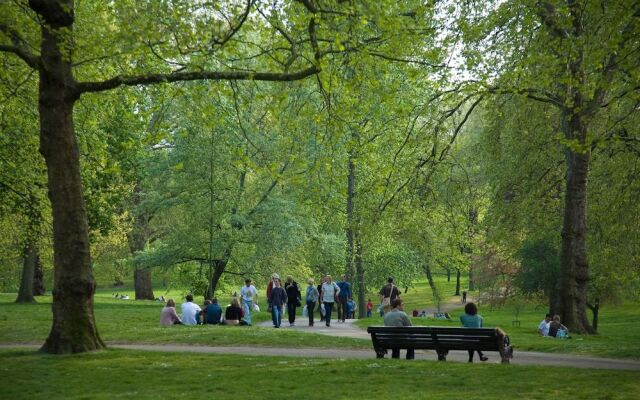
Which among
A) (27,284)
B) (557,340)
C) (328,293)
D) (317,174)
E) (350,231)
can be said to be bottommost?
(557,340)

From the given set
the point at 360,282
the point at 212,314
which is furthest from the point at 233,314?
the point at 360,282

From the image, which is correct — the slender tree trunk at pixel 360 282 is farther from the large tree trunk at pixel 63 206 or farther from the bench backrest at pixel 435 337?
the large tree trunk at pixel 63 206

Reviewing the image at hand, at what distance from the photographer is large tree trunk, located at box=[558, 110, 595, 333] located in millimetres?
23375

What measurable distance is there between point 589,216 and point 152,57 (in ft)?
48.0

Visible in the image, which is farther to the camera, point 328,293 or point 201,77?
point 328,293

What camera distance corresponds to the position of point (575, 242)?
23.8 metres

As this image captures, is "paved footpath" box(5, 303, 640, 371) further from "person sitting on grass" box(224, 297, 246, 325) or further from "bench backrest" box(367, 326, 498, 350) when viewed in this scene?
"person sitting on grass" box(224, 297, 246, 325)

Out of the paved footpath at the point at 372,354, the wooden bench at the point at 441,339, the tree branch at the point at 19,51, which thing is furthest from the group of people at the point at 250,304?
the tree branch at the point at 19,51

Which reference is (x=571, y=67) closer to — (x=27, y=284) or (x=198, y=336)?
(x=198, y=336)

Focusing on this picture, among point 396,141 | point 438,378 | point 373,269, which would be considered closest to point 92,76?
point 396,141

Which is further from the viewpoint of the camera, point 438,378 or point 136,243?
point 136,243

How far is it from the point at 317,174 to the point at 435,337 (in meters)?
11.1

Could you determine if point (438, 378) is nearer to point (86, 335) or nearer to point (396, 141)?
point (86, 335)

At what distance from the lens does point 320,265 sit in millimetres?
46281
